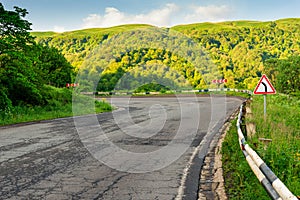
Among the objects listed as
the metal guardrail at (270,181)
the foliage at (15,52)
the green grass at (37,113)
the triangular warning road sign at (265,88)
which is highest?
the foliage at (15,52)

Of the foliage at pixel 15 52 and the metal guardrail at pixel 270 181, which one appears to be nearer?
the metal guardrail at pixel 270 181

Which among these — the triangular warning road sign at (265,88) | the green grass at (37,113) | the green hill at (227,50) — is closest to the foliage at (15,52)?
the green grass at (37,113)

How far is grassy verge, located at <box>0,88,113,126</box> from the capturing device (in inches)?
754

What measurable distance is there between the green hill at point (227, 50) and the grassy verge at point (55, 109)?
12.3 meters

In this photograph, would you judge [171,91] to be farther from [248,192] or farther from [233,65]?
[248,192]

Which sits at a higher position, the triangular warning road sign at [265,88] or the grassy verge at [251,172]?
the triangular warning road sign at [265,88]

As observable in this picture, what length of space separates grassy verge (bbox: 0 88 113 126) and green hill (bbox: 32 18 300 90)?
12264mm

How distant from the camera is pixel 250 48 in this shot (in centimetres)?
11938

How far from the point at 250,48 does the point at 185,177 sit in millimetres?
119071

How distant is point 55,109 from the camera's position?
79.6 ft

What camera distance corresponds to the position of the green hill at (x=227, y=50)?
48312mm

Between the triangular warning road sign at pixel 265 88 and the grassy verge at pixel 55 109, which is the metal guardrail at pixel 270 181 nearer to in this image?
the triangular warning road sign at pixel 265 88

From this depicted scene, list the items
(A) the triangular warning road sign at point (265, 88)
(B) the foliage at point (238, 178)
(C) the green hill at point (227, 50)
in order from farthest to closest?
(C) the green hill at point (227, 50)
(A) the triangular warning road sign at point (265, 88)
(B) the foliage at point (238, 178)

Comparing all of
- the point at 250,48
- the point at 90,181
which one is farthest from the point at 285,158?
the point at 250,48
